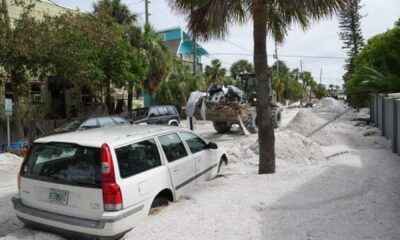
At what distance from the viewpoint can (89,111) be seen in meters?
21.9

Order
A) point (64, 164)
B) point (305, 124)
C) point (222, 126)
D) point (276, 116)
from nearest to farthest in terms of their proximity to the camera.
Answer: point (64, 164), point (305, 124), point (222, 126), point (276, 116)

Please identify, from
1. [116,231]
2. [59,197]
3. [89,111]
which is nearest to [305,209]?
[116,231]

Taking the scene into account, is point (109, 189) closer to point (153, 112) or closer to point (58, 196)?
point (58, 196)

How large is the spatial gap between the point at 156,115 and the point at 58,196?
A: 14.3 m

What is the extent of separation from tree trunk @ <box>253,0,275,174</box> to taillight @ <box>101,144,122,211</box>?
13.4 ft

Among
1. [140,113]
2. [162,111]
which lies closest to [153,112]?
[140,113]

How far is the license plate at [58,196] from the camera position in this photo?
15.2ft

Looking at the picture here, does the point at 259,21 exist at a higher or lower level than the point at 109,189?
higher

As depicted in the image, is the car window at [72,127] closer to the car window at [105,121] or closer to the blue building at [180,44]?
the car window at [105,121]

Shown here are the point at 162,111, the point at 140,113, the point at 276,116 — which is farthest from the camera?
the point at 276,116

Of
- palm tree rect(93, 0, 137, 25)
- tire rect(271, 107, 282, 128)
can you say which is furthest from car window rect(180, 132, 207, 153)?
palm tree rect(93, 0, 137, 25)

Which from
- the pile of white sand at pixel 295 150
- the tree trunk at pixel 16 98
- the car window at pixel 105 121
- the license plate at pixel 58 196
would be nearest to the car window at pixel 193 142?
the license plate at pixel 58 196

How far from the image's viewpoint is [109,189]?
175 inches

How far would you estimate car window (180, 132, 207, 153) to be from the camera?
257 inches
